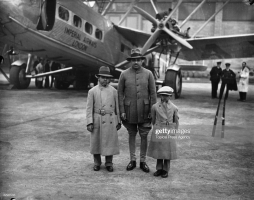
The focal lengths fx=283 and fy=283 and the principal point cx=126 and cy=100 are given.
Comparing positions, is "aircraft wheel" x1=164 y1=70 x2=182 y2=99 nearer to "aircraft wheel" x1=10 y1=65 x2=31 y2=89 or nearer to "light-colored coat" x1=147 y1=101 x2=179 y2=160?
"aircraft wheel" x1=10 y1=65 x2=31 y2=89

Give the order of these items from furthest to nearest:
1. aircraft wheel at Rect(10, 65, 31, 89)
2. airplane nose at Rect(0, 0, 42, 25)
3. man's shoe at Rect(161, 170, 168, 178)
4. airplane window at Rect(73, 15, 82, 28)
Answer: aircraft wheel at Rect(10, 65, 31, 89) → airplane window at Rect(73, 15, 82, 28) → airplane nose at Rect(0, 0, 42, 25) → man's shoe at Rect(161, 170, 168, 178)

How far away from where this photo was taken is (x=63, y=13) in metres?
10.8

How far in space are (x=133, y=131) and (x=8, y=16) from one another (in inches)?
281

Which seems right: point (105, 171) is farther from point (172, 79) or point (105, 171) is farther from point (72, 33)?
point (172, 79)

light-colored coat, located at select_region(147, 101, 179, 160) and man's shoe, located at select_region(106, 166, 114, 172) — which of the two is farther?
man's shoe, located at select_region(106, 166, 114, 172)

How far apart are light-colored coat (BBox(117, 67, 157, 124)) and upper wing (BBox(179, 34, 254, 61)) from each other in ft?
36.2

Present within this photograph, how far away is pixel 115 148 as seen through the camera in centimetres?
408

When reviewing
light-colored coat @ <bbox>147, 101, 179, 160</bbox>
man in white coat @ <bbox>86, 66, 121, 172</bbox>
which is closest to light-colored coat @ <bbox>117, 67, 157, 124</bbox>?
man in white coat @ <bbox>86, 66, 121, 172</bbox>

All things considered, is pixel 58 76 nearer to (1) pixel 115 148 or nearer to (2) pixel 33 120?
(2) pixel 33 120

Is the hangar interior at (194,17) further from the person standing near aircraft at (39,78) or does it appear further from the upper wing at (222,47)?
the upper wing at (222,47)

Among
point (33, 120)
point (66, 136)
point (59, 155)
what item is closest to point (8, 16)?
point (33, 120)

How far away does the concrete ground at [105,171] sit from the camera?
3236mm

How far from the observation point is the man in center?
13.9ft

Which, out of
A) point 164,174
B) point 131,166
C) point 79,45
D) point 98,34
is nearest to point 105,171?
point 131,166
